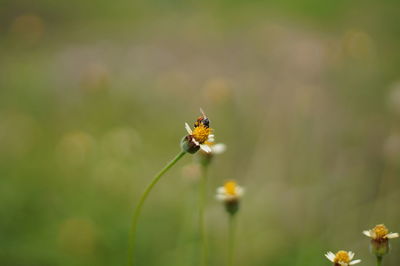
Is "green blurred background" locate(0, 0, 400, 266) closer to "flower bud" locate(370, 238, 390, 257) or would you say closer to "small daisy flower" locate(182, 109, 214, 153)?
"small daisy flower" locate(182, 109, 214, 153)

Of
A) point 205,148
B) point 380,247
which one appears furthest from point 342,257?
point 205,148

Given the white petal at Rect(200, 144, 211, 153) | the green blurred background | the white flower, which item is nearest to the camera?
the white petal at Rect(200, 144, 211, 153)

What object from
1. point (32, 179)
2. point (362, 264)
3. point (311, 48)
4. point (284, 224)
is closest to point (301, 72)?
point (311, 48)

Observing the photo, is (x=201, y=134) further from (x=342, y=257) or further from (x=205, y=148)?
(x=342, y=257)

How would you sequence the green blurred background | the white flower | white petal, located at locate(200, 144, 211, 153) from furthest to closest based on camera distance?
the green blurred background → the white flower → white petal, located at locate(200, 144, 211, 153)

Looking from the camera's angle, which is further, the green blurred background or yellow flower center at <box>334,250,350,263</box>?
the green blurred background

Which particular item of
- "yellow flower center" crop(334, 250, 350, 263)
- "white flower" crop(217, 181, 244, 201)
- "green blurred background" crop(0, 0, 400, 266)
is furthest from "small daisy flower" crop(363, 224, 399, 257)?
"green blurred background" crop(0, 0, 400, 266)

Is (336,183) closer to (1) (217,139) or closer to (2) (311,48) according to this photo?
(1) (217,139)
